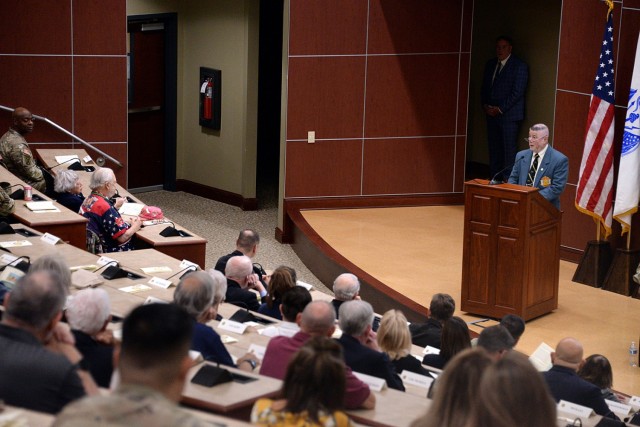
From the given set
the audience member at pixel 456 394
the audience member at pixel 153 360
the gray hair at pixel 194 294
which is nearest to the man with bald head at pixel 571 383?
the gray hair at pixel 194 294

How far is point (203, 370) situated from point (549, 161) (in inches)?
184

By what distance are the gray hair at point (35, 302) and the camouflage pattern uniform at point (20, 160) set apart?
18.9 ft

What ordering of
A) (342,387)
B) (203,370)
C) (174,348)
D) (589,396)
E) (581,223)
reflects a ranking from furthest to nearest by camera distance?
1. (581,223)
2. (589,396)
3. (203,370)
4. (342,387)
5. (174,348)

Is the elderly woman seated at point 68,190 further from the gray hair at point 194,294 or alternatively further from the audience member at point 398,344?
the audience member at point 398,344

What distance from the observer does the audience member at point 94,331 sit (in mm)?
4180

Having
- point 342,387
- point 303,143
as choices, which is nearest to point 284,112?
point 303,143

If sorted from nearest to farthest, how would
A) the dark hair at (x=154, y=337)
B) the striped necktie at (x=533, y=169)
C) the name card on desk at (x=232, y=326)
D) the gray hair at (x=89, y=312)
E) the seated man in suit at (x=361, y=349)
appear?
the dark hair at (x=154, y=337), the gray hair at (x=89, y=312), the seated man in suit at (x=361, y=349), the name card on desk at (x=232, y=326), the striped necktie at (x=533, y=169)

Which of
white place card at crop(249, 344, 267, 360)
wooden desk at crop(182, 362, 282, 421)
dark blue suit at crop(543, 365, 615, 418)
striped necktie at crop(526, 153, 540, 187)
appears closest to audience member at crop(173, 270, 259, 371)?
white place card at crop(249, 344, 267, 360)

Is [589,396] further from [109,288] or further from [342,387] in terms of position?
[109,288]

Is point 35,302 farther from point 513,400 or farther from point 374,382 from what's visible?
point 513,400

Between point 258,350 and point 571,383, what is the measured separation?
4.93ft

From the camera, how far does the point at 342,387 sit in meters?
3.29

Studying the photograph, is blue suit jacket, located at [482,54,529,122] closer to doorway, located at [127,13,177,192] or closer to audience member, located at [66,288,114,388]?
doorway, located at [127,13,177,192]

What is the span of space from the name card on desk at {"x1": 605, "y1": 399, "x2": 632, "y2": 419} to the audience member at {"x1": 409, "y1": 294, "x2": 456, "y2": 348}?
1169 mm
